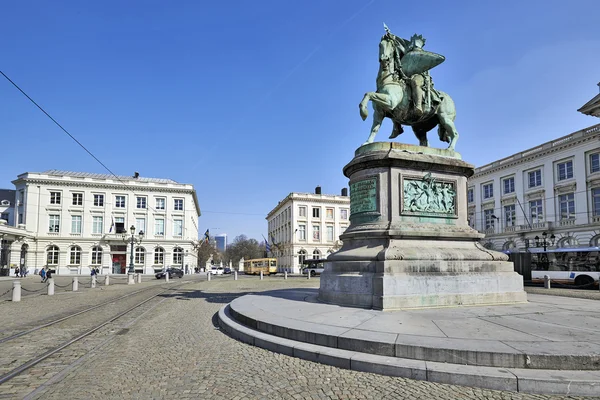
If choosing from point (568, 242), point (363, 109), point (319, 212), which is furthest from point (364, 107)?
point (319, 212)

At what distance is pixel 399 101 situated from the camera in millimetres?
10820

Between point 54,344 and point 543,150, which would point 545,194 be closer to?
point 543,150

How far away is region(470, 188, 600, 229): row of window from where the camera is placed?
132 ft

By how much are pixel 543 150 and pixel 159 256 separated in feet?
191

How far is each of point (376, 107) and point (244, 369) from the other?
7861mm

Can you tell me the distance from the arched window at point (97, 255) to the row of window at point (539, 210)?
57.8 m

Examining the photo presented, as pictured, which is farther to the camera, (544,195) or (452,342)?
(544,195)

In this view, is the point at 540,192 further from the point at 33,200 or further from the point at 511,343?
the point at 33,200

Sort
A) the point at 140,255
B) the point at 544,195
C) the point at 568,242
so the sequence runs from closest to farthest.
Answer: the point at 568,242 → the point at 544,195 → the point at 140,255

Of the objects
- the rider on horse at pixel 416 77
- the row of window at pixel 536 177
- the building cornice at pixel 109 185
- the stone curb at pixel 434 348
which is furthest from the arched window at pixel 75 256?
the stone curb at pixel 434 348

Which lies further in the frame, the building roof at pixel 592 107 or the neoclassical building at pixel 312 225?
the neoclassical building at pixel 312 225

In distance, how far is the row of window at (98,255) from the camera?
6053 centimetres

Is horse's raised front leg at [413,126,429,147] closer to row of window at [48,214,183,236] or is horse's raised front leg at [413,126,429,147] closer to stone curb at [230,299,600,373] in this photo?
stone curb at [230,299,600,373]

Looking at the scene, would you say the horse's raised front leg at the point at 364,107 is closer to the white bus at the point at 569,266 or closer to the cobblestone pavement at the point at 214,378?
the cobblestone pavement at the point at 214,378
